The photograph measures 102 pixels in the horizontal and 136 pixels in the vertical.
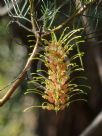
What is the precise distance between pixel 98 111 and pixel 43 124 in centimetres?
35

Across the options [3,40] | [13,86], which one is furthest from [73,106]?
[13,86]

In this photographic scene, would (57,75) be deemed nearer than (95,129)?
Yes

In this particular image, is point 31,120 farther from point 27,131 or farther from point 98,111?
point 98,111

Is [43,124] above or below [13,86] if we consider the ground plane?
above

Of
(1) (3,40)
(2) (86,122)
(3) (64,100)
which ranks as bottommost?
(3) (64,100)

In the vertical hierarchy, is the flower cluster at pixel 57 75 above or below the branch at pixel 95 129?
below

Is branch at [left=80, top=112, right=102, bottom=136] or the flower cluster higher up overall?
branch at [left=80, top=112, right=102, bottom=136]

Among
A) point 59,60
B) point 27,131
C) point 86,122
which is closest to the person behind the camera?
point 59,60

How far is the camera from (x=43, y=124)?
2652 mm

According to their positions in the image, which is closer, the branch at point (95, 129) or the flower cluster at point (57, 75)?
the flower cluster at point (57, 75)

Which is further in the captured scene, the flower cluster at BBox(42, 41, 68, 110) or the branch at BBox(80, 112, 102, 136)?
the branch at BBox(80, 112, 102, 136)

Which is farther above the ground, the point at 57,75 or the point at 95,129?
the point at 95,129

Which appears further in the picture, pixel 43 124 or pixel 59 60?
pixel 43 124

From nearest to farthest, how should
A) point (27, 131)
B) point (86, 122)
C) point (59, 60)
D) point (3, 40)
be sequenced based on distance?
point (59, 60) < point (3, 40) < point (86, 122) < point (27, 131)
